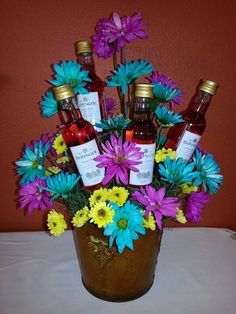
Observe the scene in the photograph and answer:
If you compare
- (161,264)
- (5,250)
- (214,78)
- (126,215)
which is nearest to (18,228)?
(5,250)

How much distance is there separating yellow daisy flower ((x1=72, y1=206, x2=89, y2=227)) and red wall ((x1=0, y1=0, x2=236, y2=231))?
1.37ft

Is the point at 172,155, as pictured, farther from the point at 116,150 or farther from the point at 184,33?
the point at 184,33

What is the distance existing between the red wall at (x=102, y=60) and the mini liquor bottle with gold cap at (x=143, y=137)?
0.34m

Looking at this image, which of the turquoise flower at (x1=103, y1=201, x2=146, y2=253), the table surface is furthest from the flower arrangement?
the table surface

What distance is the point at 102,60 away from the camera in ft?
2.85

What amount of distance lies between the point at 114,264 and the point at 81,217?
14 centimetres

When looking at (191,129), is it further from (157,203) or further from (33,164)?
(33,164)

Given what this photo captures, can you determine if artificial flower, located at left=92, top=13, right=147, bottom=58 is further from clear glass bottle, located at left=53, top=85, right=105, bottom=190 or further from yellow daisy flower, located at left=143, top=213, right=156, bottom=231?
yellow daisy flower, located at left=143, top=213, right=156, bottom=231

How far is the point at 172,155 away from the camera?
0.59 meters

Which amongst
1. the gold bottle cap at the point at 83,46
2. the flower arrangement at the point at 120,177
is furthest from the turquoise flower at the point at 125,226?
the gold bottle cap at the point at 83,46

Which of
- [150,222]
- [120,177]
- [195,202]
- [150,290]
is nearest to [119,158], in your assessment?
[120,177]

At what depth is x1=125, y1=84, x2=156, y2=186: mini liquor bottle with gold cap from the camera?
57 centimetres

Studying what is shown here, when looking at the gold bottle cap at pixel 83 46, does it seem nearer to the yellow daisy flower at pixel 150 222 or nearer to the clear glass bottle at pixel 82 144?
the clear glass bottle at pixel 82 144

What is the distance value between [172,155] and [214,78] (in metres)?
0.43
